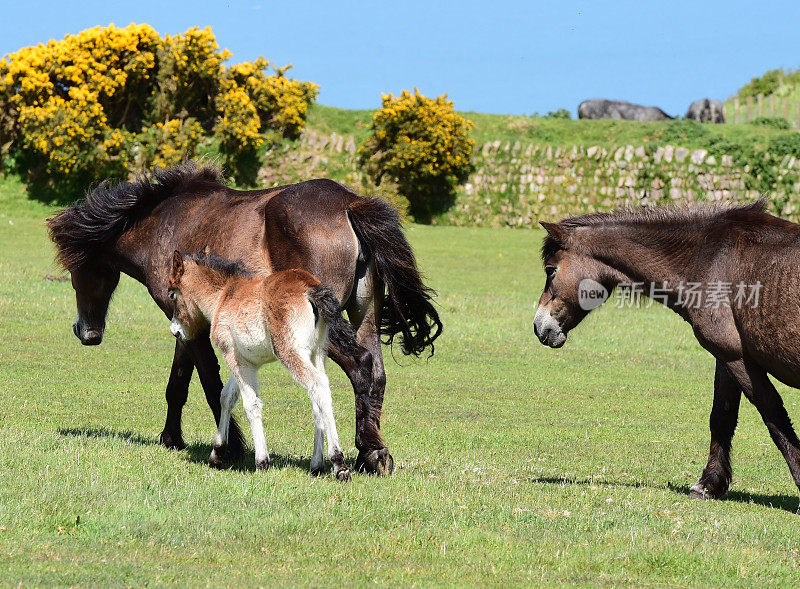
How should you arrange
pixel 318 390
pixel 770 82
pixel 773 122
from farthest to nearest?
pixel 770 82 < pixel 773 122 < pixel 318 390

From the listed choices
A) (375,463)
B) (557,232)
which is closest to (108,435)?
(375,463)

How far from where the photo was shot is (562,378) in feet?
52.1

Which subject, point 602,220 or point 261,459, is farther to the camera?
point 602,220

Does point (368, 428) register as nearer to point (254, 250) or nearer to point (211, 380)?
point (211, 380)

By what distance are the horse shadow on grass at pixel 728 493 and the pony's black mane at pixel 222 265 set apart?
302cm

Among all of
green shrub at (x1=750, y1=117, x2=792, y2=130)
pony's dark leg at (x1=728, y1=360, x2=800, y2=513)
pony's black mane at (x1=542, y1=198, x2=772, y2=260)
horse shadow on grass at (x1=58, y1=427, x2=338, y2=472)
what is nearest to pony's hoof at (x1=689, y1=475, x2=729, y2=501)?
pony's dark leg at (x1=728, y1=360, x2=800, y2=513)

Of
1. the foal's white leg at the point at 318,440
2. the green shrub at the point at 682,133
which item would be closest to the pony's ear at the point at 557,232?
the foal's white leg at the point at 318,440

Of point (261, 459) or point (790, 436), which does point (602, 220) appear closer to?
point (790, 436)

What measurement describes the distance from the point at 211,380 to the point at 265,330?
5.13 ft

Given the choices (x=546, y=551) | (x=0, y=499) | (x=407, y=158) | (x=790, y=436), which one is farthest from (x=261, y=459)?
(x=407, y=158)

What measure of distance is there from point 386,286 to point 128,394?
594 centimetres

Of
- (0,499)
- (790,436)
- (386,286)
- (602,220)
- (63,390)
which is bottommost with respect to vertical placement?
(63,390)

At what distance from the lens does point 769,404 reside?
24.9 ft

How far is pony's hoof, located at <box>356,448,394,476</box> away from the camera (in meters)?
7.84
